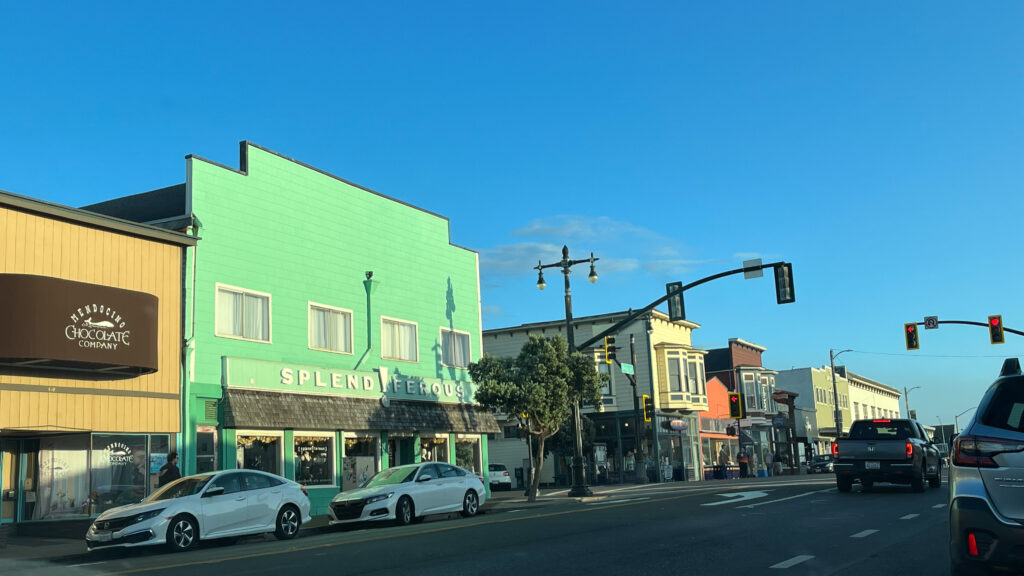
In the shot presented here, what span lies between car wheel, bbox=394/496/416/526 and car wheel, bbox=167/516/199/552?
4.78 meters

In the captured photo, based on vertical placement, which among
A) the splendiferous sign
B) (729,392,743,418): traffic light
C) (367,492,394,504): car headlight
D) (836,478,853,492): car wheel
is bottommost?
(836,478,853,492): car wheel

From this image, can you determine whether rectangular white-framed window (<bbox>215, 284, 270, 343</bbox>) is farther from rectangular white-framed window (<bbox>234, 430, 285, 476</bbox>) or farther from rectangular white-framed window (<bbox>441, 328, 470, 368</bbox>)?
rectangular white-framed window (<bbox>441, 328, 470, 368</bbox>)

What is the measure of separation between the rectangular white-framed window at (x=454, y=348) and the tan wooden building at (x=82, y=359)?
37.0 ft

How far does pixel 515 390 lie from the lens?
89.0 feet

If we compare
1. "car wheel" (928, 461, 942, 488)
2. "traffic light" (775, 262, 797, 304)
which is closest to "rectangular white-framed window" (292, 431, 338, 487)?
"traffic light" (775, 262, 797, 304)

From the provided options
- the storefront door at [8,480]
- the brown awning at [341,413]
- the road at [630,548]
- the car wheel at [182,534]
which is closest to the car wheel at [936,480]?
the road at [630,548]

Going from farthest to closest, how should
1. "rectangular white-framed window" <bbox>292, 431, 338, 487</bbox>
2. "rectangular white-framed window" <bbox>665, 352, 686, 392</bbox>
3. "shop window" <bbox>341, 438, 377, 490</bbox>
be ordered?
"rectangular white-framed window" <bbox>665, 352, 686, 392</bbox>, "shop window" <bbox>341, 438, 377, 490</bbox>, "rectangular white-framed window" <bbox>292, 431, 338, 487</bbox>

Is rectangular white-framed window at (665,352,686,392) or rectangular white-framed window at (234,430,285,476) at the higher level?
rectangular white-framed window at (665,352,686,392)

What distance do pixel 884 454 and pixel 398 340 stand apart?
50.3ft

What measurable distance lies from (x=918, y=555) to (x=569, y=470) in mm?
40405

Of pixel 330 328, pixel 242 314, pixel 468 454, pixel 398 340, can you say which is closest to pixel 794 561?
pixel 242 314

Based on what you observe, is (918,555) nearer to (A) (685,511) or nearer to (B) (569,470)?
(A) (685,511)

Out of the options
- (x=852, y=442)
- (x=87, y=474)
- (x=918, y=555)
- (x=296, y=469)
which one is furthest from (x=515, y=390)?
(x=918, y=555)

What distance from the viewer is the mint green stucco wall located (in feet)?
77.9
